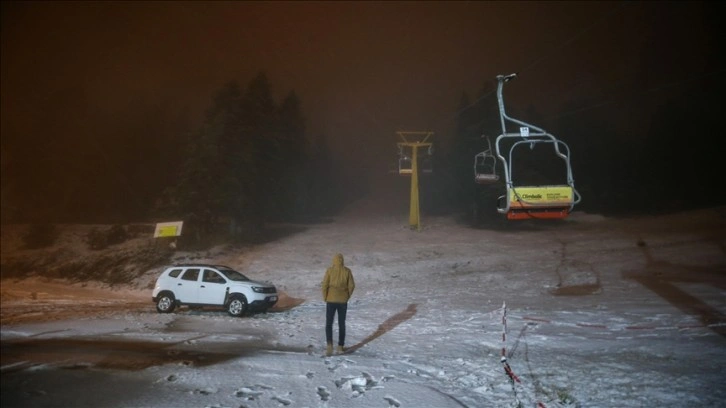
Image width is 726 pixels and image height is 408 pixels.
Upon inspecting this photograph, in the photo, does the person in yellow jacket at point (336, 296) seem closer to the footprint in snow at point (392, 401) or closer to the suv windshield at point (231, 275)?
the footprint in snow at point (392, 401)

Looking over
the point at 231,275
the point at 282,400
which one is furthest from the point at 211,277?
the point at 282,400

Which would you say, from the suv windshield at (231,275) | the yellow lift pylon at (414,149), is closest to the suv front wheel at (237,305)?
the suv windshield at (231,275)

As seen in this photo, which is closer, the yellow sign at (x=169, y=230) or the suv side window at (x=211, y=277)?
the suv side window at (x=211, y=277)

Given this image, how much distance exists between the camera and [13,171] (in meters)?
57.2

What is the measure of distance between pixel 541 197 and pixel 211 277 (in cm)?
1269

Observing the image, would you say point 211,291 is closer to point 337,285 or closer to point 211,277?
point 211,277

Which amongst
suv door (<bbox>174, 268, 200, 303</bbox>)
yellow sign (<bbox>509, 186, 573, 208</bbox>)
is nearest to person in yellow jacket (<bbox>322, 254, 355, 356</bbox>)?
yellow sign (<bbox>509, 186, 573, 208</bbox>)

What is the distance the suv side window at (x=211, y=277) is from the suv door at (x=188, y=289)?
0.35 metres

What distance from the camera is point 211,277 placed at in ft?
61.2

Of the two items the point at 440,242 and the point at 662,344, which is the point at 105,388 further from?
the point at 440,242

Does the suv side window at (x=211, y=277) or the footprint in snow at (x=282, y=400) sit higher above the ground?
the suv side window at (x=211, y=277)

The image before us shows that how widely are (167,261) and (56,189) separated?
37.4m

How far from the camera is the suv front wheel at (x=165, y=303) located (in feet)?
61.0

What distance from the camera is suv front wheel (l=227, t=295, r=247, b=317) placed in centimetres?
1767
